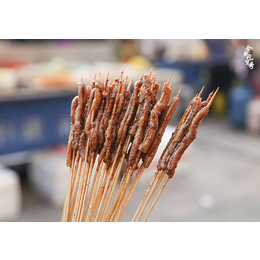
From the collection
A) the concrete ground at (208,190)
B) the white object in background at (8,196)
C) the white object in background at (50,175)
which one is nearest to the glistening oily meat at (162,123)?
the concrete ground at (208,190)

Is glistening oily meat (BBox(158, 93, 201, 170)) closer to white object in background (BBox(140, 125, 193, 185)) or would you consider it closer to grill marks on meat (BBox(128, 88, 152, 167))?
grill marks on meat (BBox(128, 88, 152, 167))

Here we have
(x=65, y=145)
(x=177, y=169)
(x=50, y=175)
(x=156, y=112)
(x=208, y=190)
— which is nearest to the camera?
(x=156, y=112)

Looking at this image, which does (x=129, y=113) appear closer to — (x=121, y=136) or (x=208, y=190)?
(x=121, y=136)

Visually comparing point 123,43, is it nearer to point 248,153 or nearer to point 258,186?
point 248,153

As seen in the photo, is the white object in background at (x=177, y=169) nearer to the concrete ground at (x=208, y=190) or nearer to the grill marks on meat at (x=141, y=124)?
the concrete ground at (x=208, y=190)

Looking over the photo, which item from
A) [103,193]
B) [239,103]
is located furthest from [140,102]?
[239,103]

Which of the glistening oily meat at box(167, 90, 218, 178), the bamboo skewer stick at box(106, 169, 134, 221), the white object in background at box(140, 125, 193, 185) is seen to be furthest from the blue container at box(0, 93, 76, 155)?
the glistening oily meat at box(167, 90, 218, 178)
